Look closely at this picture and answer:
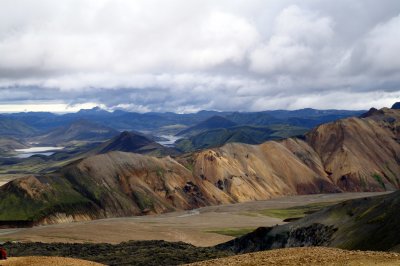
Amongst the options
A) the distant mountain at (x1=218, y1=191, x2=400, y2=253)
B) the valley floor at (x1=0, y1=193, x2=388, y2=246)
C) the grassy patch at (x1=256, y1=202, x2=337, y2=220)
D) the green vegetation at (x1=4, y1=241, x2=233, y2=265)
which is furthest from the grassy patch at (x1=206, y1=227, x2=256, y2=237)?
the green vegetation at (x1=4, y1=241, x2=233, y2=265)

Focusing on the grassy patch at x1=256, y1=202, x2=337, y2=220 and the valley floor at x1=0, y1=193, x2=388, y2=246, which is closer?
the valley floor at x1=0, y1=193, x2=388, y2=246

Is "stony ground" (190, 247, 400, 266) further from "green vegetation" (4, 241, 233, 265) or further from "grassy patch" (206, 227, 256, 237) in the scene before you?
"grassy patch" (206, 227, 256, 237)

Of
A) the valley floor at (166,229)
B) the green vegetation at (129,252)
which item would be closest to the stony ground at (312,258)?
the green vegetation at (129,252)

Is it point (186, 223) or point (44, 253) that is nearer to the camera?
point (44, 253)

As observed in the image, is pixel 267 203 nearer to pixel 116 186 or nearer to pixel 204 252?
pixel 116 186

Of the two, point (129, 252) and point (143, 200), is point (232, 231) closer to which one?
point (129, 252)

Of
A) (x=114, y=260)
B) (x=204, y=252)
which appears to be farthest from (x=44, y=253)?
(x=204, y=252)

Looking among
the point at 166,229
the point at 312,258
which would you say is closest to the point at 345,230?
the point at 312,258
